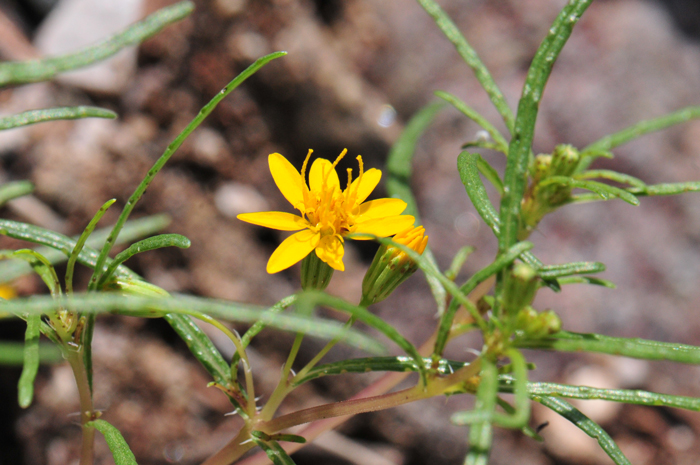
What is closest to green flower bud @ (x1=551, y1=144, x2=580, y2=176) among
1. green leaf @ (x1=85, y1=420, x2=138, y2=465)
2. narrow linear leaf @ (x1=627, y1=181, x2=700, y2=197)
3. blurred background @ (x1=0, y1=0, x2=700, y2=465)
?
narrow linear leaf @ (x1=627, y1=181, x2=700, y2=197)

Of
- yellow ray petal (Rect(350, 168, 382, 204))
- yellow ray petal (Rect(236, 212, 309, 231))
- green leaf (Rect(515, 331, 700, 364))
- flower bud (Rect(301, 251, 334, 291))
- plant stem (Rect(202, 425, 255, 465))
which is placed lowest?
plant stem (Rect(202, 425, 255, 465))

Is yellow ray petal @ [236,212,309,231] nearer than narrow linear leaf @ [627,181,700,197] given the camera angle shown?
Yes

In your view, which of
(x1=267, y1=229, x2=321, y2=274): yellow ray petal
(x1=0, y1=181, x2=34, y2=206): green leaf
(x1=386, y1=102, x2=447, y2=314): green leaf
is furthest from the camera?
(x1=386, y1=102, x2=447, y2=314): green leaf

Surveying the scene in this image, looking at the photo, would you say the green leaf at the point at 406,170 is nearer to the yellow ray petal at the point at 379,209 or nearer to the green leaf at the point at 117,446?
the yellow ray petal at the point at 379,209

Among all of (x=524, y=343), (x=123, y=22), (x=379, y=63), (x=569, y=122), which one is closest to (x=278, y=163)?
A: (x=524, y=343)

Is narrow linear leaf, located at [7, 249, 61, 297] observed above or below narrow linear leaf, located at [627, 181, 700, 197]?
below

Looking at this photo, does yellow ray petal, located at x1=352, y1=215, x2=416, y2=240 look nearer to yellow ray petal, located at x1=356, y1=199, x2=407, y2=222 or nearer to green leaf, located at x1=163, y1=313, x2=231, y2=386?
yellow ray petal, located at x1=356, y1=199, x2=407, y2=222

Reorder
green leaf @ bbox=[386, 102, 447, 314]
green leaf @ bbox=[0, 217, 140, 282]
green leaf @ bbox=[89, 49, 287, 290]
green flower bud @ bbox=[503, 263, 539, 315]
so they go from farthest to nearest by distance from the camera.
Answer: green leaf @ bbox=[386, 102, 447, 314], green leaf @ bbox=[0, 217, 140, 282], green leaf @ bbox=[89, 49, 287, 290], green flower bud @ bbox=[503, 263, 539, 315]

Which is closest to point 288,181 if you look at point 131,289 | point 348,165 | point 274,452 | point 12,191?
point 131,289
